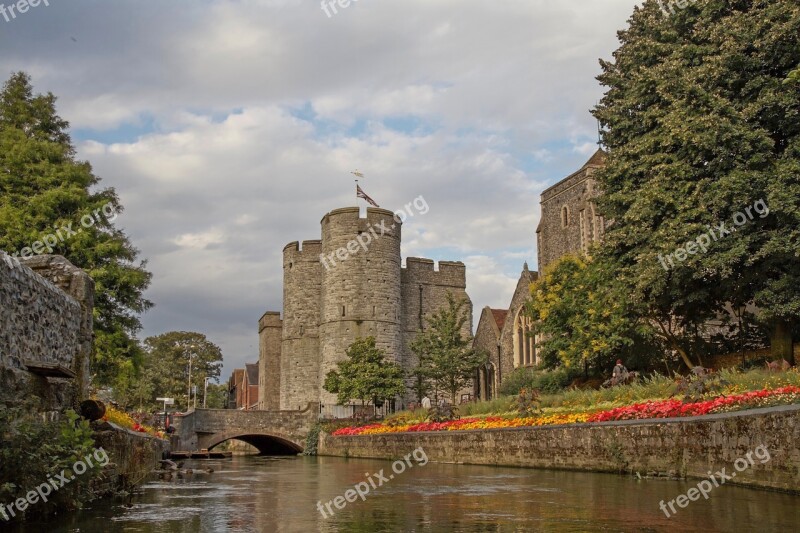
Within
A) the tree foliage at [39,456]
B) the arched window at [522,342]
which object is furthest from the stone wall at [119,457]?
the arched window at [522,342]

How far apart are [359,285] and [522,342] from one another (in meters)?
11.2

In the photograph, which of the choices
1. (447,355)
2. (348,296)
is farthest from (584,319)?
(348,296)

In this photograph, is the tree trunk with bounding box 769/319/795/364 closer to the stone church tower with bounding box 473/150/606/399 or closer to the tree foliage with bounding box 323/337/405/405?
the stone church tower with bounding box 473/150/606/399

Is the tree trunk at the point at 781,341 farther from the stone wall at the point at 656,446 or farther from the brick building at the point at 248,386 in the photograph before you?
the brick building at the point at 248,386

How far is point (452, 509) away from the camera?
340 inches

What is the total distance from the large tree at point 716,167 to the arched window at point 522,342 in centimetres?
2316

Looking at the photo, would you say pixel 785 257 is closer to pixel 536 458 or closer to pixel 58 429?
pixel 536 458

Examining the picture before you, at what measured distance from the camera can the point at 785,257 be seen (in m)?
17.8

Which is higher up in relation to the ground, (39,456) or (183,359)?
(183,359)

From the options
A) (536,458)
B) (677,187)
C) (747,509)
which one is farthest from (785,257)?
(747,509)

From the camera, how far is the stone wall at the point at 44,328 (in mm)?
8352

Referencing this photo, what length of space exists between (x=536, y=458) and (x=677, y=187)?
7871 millimetres

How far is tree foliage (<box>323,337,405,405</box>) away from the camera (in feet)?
145

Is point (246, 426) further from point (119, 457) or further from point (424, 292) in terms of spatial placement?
point (119, 457)
